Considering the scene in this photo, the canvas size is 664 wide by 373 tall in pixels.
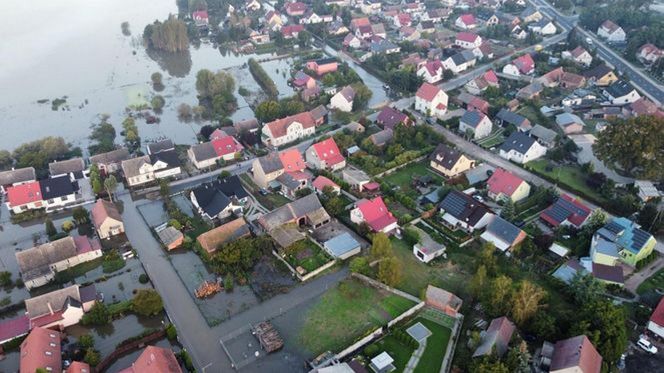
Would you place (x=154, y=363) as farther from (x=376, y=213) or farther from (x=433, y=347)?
(x=376, y=213)

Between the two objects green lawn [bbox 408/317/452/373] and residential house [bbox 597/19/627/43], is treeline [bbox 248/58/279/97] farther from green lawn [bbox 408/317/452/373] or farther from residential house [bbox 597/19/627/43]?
residential house [bbox 597/19/627/43]

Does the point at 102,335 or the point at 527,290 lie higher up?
the point at 527,290

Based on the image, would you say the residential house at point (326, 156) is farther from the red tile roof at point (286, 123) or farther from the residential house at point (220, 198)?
the residential house at point (220, 198)

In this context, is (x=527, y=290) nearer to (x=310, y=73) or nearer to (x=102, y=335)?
(x=102, y=335)

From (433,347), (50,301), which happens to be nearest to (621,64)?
(433,347)

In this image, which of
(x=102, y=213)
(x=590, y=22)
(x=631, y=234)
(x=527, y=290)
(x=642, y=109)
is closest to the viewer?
(x=527, y=290)

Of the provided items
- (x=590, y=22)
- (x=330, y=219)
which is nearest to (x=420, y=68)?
(x=330, y=219)

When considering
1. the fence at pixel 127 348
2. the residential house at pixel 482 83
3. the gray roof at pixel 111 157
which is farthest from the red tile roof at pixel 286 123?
the fence at pixel 127 348
